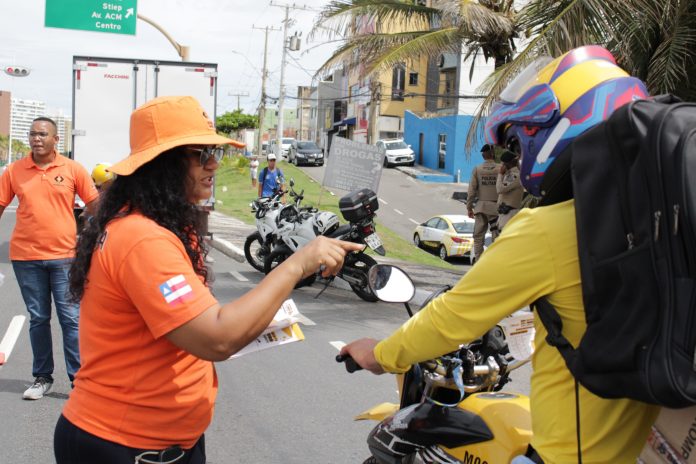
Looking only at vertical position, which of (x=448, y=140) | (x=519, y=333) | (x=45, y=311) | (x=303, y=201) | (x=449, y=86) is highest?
(x=449, y=86)

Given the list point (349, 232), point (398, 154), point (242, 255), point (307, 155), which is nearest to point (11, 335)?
point (349, 232)

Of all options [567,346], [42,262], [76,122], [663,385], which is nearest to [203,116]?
[567,346]

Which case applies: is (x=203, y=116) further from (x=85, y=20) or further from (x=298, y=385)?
(x=85, y=20)

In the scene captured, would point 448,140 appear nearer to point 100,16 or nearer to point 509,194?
point 100,16

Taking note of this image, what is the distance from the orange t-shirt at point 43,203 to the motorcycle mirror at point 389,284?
376 centimetres

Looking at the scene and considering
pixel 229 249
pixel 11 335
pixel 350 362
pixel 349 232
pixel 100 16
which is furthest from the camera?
pixel 100 16

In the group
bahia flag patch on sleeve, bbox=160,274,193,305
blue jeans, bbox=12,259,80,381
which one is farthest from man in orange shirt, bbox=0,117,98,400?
bahia flag patch on sleeve, bbox=160,274,193,305

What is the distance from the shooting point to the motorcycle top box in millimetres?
8664

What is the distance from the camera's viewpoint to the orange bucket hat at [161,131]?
6.83ft

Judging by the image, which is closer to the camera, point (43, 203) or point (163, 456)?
point (163, 456)

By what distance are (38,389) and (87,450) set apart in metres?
3.68

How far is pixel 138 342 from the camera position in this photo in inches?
80.8

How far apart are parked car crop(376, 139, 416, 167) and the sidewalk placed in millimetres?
22363

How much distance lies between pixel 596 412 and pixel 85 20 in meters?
17.7
